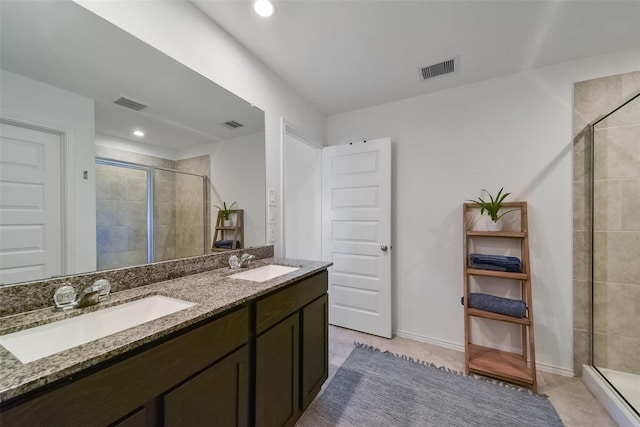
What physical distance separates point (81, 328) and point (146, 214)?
62 centimetres

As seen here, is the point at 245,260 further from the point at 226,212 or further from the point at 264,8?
the point at 264,8

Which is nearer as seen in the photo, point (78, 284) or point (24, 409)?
point (24, 409)

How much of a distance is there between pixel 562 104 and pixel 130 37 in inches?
117

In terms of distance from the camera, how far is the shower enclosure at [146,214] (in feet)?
3.78

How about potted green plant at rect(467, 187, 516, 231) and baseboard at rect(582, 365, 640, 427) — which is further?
potted green plant at rect(467, 187, 516, 231)

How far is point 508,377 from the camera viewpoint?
1.83 meters

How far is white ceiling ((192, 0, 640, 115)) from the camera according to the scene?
1.48m

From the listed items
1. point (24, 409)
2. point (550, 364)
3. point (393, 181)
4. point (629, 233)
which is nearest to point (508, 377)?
point (550, 364)

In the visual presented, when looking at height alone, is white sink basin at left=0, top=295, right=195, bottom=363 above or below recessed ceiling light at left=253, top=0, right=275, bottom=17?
below

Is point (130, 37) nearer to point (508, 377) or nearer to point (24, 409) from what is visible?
point (24, 409)

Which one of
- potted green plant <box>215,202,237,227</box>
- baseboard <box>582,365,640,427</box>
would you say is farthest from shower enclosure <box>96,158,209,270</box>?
baseboard <box>582,365,640,427</box>

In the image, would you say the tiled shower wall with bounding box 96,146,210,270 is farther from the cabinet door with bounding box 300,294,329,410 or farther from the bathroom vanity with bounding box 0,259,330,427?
the cabinet door with bounding box 300,294,329,410

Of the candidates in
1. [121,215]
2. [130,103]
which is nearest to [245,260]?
[121,215]

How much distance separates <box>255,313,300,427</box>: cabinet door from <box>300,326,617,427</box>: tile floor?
0.69 m
